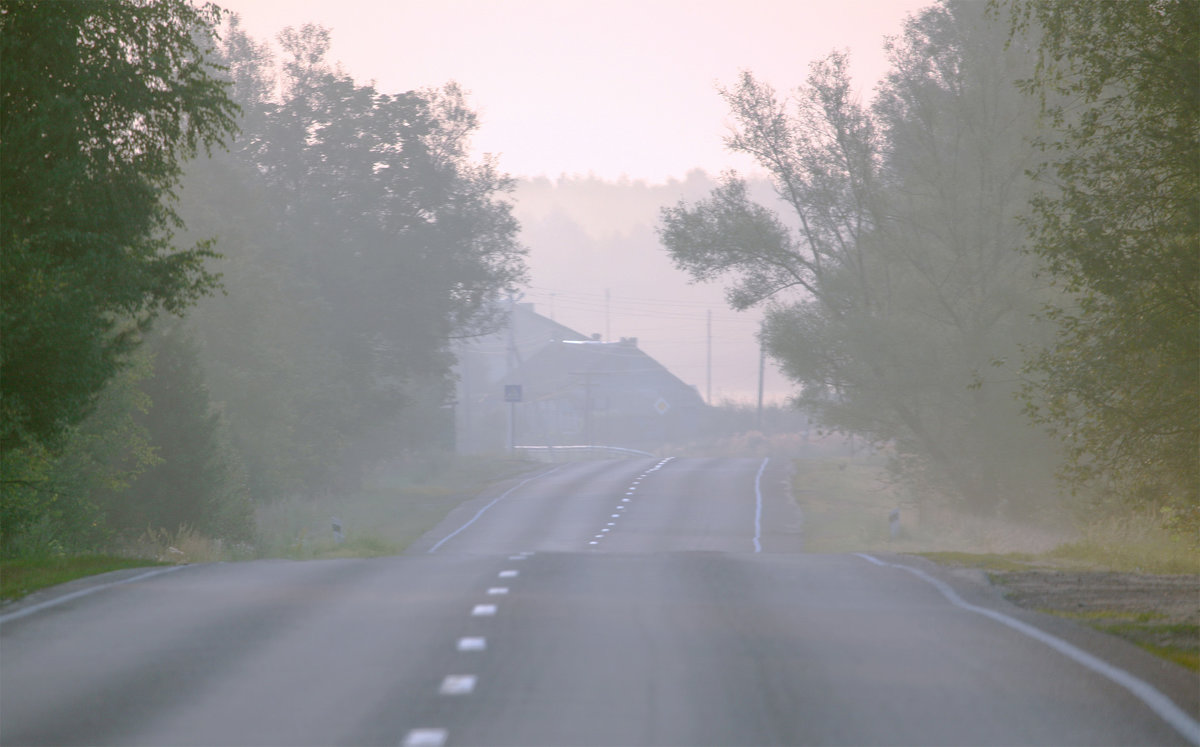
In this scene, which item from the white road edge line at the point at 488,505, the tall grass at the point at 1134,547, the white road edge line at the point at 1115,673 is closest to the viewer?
the white road edge line at the point at 1115,673

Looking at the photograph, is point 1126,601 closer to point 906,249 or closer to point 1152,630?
point 1152,630

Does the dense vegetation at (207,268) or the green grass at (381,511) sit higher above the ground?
the dense vegetation at (207,268)

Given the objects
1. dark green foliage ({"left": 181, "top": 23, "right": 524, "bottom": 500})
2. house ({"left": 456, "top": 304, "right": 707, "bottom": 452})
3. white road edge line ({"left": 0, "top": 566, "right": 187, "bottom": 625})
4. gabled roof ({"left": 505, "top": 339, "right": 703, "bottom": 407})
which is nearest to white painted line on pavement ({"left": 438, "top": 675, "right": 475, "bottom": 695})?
white road edge line ({"left": 0, "top": 566, "right": 187, "bottom": 625})

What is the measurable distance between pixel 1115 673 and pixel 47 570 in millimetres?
10885

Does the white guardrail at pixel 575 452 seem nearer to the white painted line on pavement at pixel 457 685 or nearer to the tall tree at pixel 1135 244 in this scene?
the tall tree at pixel 1135 244

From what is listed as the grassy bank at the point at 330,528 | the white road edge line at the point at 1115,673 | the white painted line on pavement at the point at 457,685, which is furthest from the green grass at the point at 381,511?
the white painted line on pavement at the point at 457,685

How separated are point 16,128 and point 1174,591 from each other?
13.0m

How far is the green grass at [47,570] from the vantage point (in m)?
11.1

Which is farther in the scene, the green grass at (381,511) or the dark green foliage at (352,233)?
the dark green foliage at (352,233)

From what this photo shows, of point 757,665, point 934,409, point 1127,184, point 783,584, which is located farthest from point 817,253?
point 757,665

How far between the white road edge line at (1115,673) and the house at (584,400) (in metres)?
82.9

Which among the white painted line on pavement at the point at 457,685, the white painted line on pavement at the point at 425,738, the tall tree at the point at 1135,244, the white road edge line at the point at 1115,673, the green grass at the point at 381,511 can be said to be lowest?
the green grass at the point at 381,511

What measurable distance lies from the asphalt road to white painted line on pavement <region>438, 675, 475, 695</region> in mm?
29

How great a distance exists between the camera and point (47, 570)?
12.6 metres
